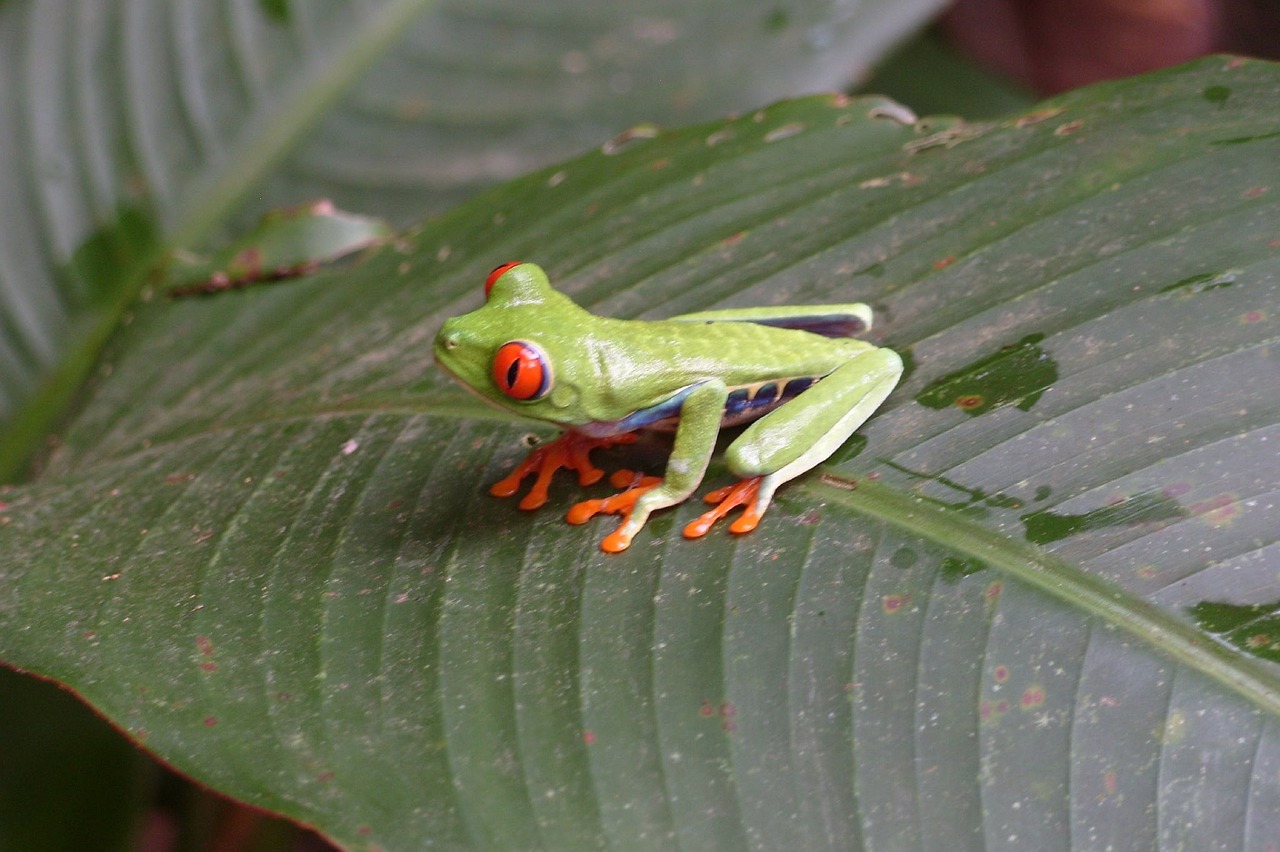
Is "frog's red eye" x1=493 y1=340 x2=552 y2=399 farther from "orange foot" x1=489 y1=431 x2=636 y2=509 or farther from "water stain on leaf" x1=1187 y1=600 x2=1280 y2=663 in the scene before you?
"water stain on leaf" x1=1187 y1=600 x2=1280 y2=663

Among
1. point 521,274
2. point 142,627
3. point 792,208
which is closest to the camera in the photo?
point 142,627

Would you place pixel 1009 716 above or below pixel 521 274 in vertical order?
below

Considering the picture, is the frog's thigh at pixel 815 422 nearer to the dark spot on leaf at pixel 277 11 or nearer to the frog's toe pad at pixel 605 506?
the frog's toe pad at pixel 605 506

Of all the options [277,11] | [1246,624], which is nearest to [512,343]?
[1246,624]

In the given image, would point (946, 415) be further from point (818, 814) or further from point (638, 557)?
point (818, 814)

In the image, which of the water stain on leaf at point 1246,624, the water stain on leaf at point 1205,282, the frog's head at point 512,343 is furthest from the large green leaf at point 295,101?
the water stain on leaf at point 1246,624

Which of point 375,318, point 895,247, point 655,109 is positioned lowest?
point 375,318

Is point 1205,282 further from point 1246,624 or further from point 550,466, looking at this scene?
point 550,466

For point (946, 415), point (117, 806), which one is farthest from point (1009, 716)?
point (117, 806)
